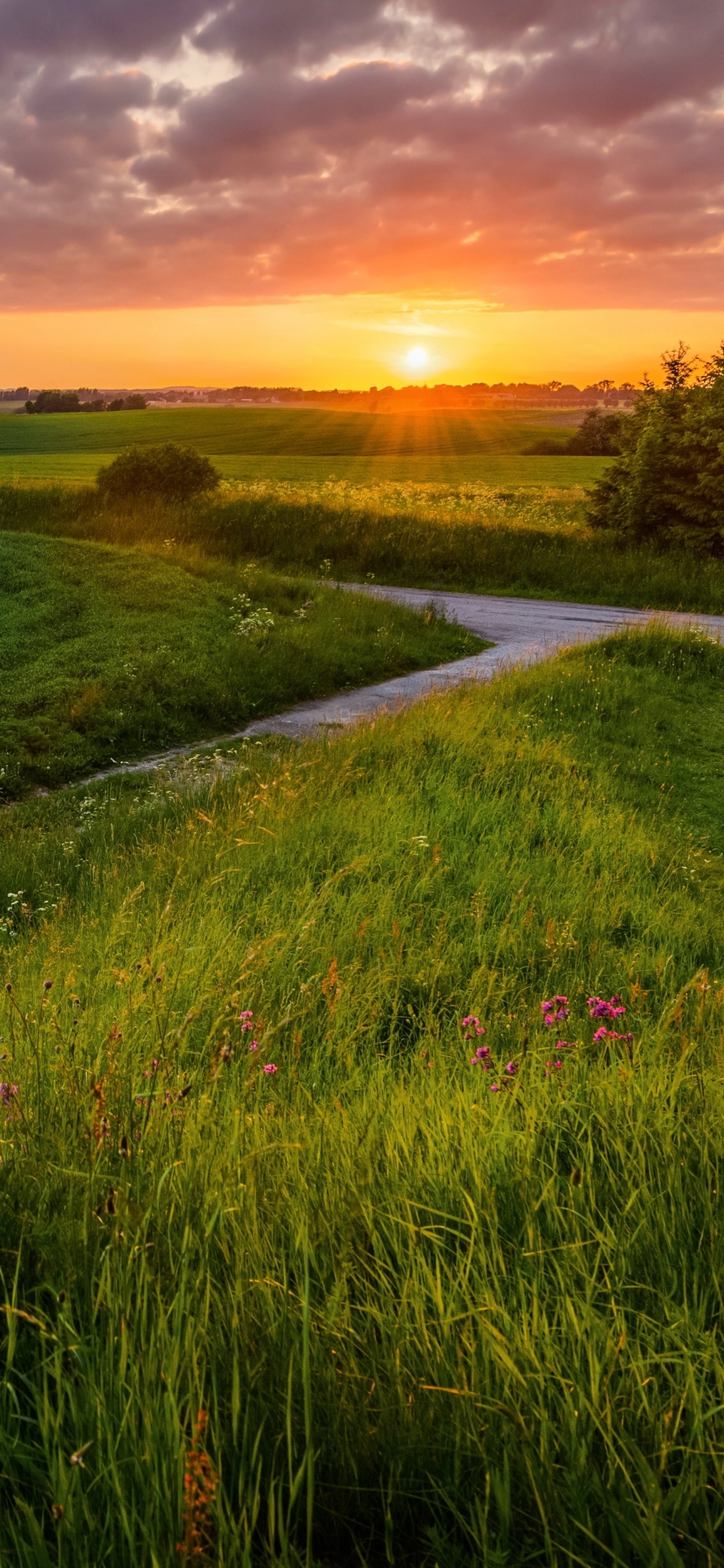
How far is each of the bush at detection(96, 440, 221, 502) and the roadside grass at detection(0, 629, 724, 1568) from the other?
24.0 metres

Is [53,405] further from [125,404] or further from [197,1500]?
[197,1500]

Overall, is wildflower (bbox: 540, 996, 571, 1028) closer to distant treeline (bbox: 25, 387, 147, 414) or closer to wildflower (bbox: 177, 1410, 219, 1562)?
wildflower (bbox: 177, 1410, 219, 1562)

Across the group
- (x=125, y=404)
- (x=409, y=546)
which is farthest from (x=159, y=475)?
(x=125, y=404)

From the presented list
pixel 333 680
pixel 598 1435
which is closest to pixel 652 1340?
pixel 598 1435

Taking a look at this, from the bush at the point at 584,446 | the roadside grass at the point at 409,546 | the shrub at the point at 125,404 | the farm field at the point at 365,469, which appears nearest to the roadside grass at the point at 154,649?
the roadside grass at the point at 409,546

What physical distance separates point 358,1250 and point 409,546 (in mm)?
23424

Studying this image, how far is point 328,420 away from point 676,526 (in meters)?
87.1

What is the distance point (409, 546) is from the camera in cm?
2445

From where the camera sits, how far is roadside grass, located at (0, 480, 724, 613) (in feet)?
74.0

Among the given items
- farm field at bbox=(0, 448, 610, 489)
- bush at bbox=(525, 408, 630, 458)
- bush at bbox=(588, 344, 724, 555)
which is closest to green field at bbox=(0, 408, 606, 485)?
farm field at bbox=(0, 448, 610, 489)

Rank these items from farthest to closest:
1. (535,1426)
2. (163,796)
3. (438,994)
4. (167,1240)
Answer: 1. (163,796)
2. (438,994)
3. (167,1240)
4. (535,1426)

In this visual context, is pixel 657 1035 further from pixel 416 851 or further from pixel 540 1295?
pixel 416 851

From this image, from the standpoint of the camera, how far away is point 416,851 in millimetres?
6055

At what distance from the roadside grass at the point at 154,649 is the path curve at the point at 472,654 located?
15.8 inches
